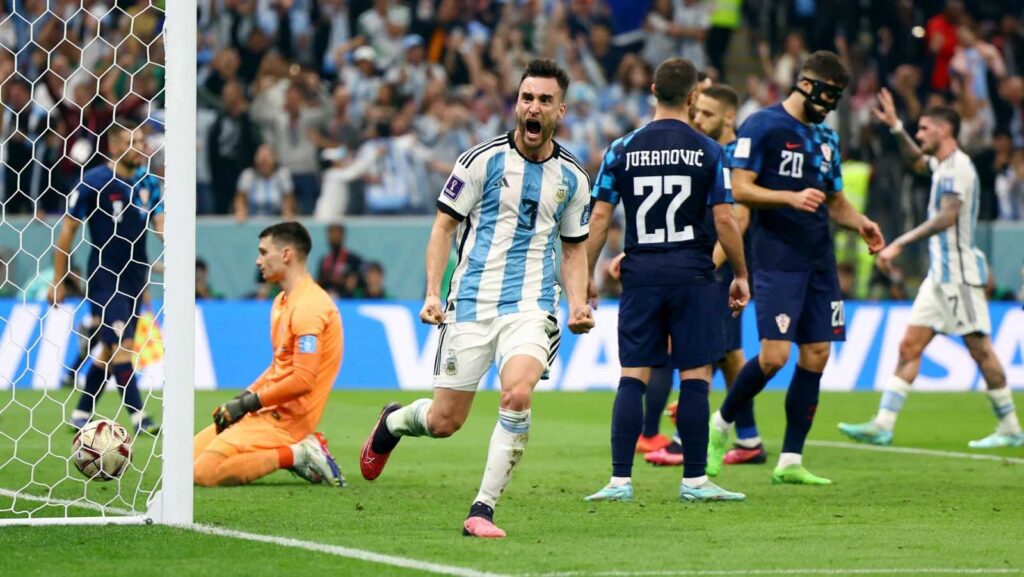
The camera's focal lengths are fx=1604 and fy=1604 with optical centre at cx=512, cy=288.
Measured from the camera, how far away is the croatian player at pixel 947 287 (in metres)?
11.5

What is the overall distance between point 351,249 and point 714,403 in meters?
4.43

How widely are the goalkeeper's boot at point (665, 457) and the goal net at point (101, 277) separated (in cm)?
301

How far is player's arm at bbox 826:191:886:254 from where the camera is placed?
8909 millimetres

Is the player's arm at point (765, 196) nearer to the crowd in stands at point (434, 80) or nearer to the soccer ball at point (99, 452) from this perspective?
the soccer ball at point (99, 452)

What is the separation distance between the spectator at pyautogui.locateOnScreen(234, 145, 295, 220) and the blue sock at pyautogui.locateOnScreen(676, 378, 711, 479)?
33.3 feet

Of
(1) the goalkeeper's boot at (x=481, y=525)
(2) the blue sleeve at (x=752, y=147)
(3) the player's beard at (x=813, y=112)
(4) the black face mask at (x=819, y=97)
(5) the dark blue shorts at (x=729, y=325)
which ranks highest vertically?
(4) the black face mask at (x=819, y=97)

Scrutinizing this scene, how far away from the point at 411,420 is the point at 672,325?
4.93 feet

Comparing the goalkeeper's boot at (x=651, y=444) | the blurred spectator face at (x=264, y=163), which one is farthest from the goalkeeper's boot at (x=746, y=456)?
the blurred spectator face at (x=264, y=163)

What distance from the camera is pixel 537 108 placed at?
22.1 feet

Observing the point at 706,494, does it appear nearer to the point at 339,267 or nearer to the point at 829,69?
the point at 829,69

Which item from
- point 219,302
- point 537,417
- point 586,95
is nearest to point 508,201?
point 537,417

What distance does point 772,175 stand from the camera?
890cm

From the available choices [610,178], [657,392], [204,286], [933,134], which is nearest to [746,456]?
[657,392]

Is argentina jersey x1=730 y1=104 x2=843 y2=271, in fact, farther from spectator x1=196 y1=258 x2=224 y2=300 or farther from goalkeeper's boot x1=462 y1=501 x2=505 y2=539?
spectator x1=196 y1=258 x2=224 y2=300
